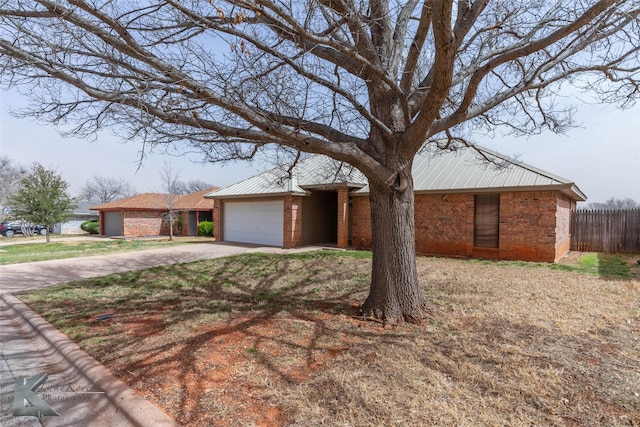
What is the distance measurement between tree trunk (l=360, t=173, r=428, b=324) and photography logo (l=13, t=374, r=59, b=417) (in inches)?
148

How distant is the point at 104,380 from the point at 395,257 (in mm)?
3724

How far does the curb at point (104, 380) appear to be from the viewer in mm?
2611

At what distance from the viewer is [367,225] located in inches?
543

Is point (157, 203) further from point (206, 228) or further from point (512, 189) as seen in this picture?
point (512, 189)

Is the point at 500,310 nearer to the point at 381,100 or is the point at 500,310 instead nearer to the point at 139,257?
the point at 381,100

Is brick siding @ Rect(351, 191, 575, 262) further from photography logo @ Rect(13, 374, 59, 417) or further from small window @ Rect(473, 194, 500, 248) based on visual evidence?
photography logo @ Rect(13, 374, 59, 417)

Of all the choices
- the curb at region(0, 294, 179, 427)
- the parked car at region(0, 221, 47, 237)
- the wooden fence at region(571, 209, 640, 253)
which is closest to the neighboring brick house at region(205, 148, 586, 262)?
the wooden fence at region(571, 209, 640, 253)

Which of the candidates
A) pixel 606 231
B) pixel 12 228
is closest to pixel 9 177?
pixel 12 228

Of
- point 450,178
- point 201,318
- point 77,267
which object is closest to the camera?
point 201,318

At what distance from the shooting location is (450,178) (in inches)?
478

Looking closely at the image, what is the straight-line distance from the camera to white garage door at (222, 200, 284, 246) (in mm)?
15023

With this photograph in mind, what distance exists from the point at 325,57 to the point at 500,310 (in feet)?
16.0

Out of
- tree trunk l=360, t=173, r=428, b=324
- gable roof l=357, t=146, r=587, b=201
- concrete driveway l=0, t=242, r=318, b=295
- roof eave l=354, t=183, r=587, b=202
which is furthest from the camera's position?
gable roof l=357, t=146, r=587, b=201

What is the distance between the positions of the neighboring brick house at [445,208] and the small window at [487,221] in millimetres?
31
